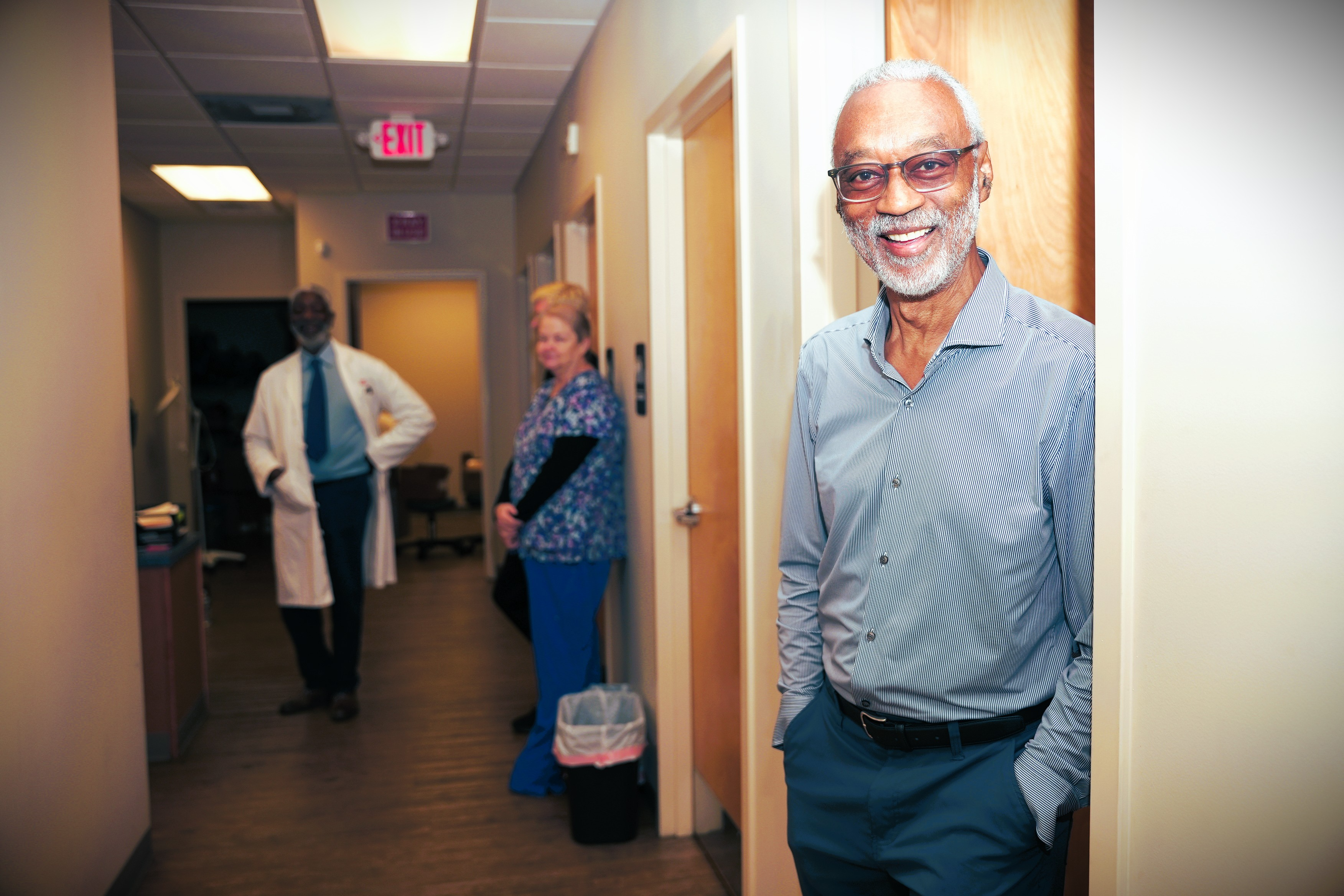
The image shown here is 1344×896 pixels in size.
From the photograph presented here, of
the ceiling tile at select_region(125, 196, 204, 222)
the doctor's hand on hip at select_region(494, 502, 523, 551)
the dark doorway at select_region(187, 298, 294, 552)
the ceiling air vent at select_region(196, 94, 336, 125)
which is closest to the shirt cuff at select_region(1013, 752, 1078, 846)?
the doctor's hand on hip at select_region(494, 502, 523, 551)

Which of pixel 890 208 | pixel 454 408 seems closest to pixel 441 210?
pixel 454 408

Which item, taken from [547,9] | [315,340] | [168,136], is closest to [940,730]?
[547,9]

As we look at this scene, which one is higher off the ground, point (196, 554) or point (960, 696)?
point (960, 696)

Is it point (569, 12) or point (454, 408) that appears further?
point (454, 408)

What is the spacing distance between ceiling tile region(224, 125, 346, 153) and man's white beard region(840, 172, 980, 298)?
453 cm

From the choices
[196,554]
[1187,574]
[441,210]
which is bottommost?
[196,554]

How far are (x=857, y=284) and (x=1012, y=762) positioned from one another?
0.88m

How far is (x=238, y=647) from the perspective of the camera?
5.20 metres

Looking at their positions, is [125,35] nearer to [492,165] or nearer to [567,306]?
[567,306]

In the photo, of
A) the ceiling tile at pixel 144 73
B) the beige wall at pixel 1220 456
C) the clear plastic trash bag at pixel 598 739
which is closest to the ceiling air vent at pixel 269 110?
the ceiling tile at pixel 144 73

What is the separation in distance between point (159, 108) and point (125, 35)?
111cm

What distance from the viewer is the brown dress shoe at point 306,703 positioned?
13.5 ft

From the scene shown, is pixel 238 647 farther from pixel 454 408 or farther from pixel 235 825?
pixel 454 408

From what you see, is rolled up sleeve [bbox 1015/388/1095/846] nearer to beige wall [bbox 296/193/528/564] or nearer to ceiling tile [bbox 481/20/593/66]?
ceiling tile [bbox 481/20/593/66]
